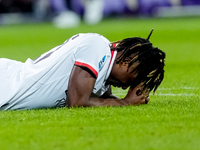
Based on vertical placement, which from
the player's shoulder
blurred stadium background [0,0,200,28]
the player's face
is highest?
the player's shoulder

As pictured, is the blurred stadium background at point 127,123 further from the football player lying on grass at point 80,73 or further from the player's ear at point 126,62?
the player's ear at point 126,62

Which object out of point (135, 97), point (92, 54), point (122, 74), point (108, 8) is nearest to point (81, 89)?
point (92, 54)

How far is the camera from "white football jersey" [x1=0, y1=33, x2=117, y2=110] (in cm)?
550

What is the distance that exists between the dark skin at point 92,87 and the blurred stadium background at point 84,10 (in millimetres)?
20808

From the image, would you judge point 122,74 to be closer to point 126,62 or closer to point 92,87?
point 126,62

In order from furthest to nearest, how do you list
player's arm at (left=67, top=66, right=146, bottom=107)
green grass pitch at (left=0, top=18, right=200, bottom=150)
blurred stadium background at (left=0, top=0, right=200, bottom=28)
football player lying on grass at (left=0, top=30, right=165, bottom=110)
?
blurred stadium background at (left=0, top=0, right=200, bottom=28) → football player lying on grass at (left=0, top=30, right=165, bottom=110) → player's arm at (left=67, top=66, right=146, bottom=107) → green grass pitch at (left=0, top=18, right=200, bottom=150)

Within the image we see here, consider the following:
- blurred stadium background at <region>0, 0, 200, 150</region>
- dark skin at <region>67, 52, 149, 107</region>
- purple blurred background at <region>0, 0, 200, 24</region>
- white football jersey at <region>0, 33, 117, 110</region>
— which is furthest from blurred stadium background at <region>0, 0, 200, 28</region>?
dark skin at <region>67, 52, 149, 107</region>

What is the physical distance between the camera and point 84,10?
92.5ft

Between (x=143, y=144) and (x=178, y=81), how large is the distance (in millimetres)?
4484

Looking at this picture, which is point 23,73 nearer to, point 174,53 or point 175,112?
point 175,112

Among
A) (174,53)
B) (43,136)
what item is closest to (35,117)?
(43,136)

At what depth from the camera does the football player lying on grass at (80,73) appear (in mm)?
5480

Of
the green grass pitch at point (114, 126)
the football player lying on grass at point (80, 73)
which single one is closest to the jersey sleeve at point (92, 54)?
the football player lying on grass at point (80, 73)

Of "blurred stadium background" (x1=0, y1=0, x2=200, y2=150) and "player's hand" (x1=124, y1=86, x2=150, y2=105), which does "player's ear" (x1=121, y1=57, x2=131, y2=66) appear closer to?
"player's hand" (x1=124, y1=86, x2=150, y2=105)
